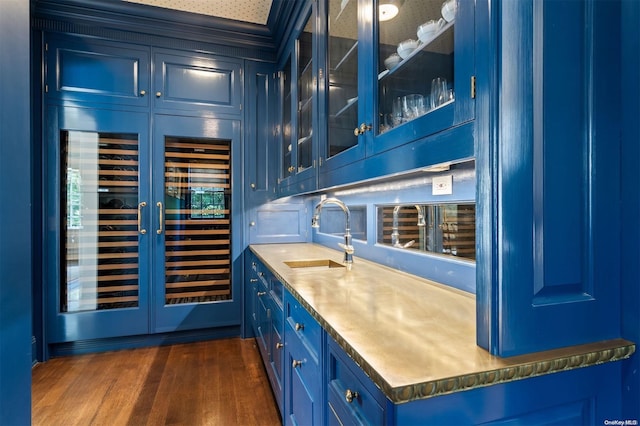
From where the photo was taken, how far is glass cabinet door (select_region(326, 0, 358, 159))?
1392 mm

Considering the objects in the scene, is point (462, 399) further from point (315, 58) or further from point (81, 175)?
point (81, 175)

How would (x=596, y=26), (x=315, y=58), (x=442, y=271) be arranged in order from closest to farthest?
(x=596, y=26) → (x=442, y=271) → (x=315, y=58)

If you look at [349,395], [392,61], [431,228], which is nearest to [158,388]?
[349,395]

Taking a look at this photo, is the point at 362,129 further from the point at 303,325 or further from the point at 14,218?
the point at 14,218

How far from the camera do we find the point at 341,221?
2338 mm

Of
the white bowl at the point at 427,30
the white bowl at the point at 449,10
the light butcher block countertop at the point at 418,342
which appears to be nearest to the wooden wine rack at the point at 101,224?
the light butcher block countertop at the point at 418,342

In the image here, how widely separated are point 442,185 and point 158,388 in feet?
6.90

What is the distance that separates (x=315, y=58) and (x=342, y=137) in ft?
1.86

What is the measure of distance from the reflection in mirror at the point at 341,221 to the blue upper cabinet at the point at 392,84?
0.42m

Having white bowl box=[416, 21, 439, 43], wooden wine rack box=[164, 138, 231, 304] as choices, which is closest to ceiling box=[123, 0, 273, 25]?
wooden wine rack box=[164, 138, 231, 304]

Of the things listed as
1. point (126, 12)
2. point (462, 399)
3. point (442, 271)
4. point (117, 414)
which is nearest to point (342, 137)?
point (442, 271)

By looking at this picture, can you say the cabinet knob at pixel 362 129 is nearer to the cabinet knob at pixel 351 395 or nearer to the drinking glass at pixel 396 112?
the drinking glass at pixel 396 112

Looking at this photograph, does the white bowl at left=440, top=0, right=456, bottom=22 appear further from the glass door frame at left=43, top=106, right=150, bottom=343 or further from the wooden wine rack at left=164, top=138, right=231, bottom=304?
the glass door frame at left=43, top=106, right=150, bottom=343

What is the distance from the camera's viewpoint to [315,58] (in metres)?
1.78
